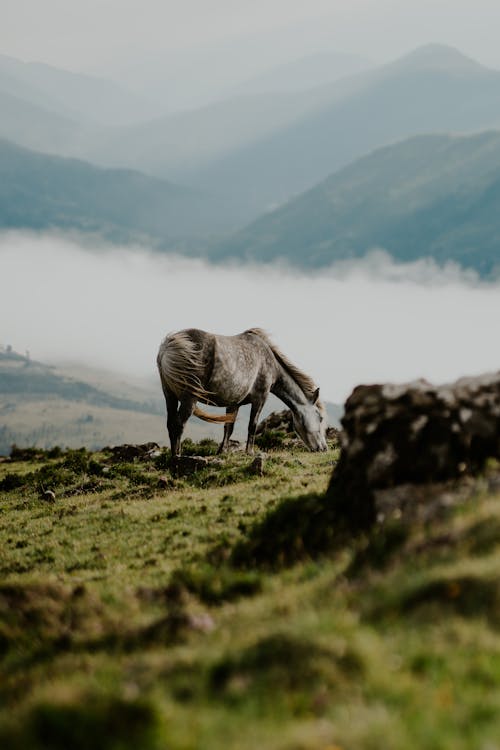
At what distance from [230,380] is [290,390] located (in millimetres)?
3546

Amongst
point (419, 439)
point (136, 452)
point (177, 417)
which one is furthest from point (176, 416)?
point (419, 439)

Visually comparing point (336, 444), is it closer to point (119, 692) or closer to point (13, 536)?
point (13, 536)

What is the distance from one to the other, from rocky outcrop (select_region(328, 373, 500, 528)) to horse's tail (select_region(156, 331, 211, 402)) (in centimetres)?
1297

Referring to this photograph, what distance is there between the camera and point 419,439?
13008 millimetres

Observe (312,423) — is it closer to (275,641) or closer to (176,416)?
(176,416)

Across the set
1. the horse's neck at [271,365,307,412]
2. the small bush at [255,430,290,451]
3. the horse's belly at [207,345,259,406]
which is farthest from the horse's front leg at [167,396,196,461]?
the small bush at [255,430,290,451]

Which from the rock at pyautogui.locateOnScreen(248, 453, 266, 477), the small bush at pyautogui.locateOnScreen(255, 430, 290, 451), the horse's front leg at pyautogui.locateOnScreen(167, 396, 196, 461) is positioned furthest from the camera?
the small bush at pyautogui.locateOnScreen(255, 430, 290, 451)

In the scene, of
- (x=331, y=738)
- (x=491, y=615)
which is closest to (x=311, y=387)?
(x=491, y=615)

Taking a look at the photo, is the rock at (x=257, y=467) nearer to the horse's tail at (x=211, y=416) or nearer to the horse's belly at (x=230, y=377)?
the horse's tail at (x=211, y=416)

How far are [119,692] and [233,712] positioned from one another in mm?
1306

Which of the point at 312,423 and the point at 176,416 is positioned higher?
the point at 312,423

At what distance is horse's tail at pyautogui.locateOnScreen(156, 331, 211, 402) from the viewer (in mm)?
26250

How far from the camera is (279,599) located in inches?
397

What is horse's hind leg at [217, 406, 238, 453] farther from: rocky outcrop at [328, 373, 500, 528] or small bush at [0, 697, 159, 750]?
small bush at [0, 697, 159, 750]
